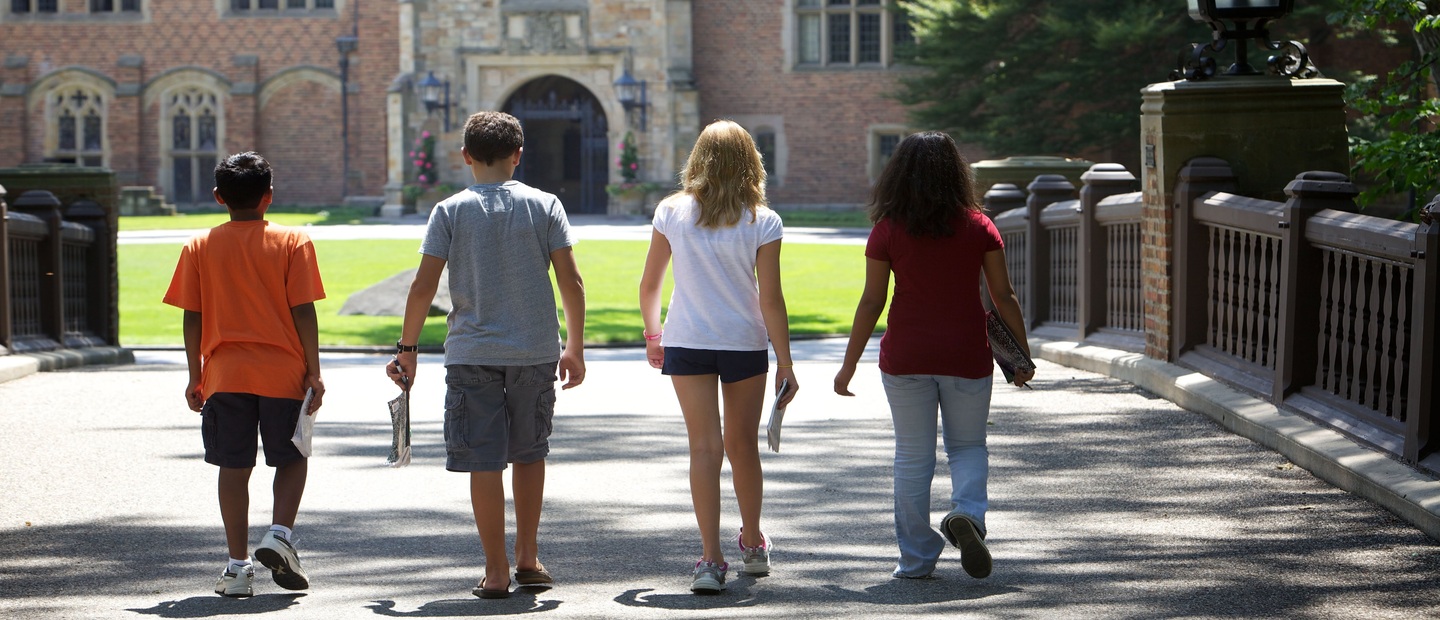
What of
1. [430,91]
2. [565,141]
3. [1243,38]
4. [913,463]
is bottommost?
[913,463]

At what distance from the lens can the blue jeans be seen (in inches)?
209

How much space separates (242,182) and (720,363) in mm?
1591

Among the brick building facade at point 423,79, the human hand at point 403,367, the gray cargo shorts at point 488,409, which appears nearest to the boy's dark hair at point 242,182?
the human hand at point 403,367

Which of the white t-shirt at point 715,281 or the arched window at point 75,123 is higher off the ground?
the arched window at point 75,123

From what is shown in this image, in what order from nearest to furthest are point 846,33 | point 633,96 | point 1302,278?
1. point 1302,278
2. point 633,96
3. point 846,33

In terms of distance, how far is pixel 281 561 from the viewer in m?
5.07

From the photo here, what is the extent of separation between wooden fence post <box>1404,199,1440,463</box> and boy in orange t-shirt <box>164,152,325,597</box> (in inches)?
154

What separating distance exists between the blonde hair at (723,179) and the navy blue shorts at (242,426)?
56.5 inches

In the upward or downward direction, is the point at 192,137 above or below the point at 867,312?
above

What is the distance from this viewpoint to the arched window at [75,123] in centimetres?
4044

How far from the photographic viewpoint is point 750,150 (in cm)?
534

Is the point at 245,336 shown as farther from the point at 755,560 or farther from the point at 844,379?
the point at 844,379

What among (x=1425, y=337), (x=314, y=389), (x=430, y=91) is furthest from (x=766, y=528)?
(x=430, y=91)

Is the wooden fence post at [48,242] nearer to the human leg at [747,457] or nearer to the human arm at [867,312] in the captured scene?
the human leg at [747,457]
